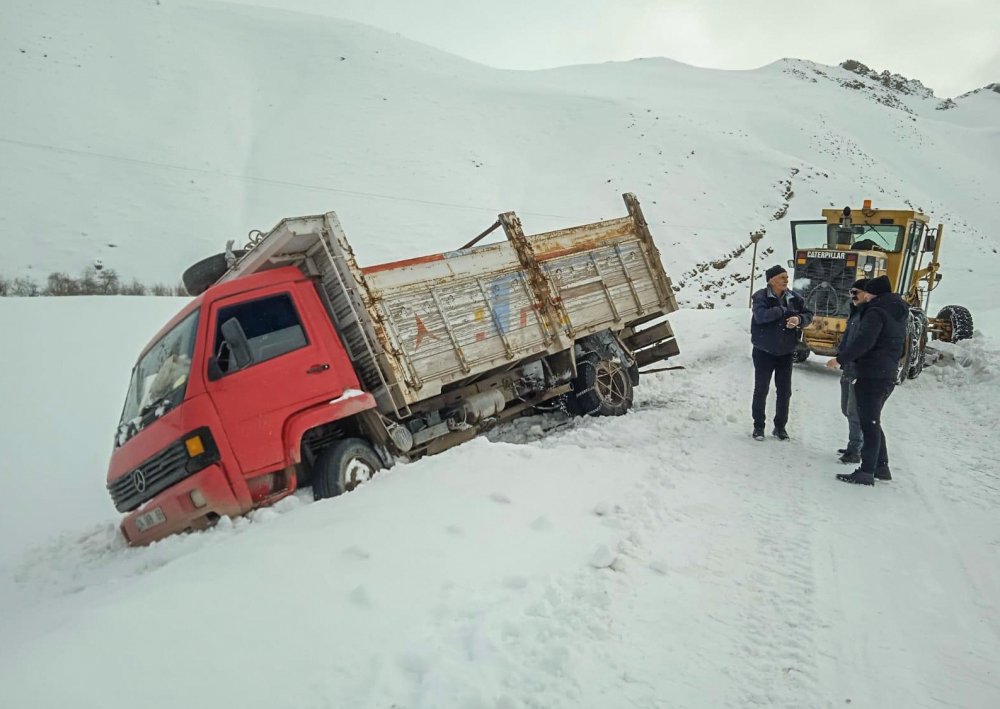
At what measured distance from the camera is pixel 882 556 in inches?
144

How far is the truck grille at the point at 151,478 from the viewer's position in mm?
4281

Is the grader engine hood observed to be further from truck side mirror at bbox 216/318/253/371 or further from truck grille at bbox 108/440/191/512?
truck grille at bbox 108/440/191/512

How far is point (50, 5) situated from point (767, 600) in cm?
5243

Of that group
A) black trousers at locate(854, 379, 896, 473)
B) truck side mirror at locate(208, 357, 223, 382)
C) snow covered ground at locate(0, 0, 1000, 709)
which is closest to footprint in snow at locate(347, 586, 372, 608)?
snow covered ground at locate(0, 0, 1000, 709)

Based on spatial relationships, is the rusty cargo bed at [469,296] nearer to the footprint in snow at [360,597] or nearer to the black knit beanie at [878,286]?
the footprint in snow at [360,597]

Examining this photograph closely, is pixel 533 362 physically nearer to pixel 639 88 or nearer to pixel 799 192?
pixel 799 192

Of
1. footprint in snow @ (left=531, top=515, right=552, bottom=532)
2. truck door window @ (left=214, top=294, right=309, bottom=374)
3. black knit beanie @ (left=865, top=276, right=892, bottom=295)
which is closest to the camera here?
footprint in snow @ (left=531, top=515, right=552, bottom=532)

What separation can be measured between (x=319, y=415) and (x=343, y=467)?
1.56ft

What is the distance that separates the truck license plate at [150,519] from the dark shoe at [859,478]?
5.49 m

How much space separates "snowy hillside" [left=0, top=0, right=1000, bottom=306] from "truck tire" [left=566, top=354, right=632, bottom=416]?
1829cm

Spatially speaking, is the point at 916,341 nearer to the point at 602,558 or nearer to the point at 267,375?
the point at 602,558

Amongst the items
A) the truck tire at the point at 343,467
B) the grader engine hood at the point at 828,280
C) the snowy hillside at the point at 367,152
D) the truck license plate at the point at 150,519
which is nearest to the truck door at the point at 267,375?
the truck tire at the point at 343,467

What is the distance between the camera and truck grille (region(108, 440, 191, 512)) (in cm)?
428

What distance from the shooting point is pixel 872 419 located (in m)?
4.93
